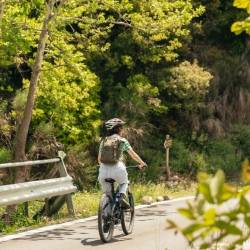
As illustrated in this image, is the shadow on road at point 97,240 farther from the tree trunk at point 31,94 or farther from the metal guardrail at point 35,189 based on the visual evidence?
the tree trunk at point 31,94

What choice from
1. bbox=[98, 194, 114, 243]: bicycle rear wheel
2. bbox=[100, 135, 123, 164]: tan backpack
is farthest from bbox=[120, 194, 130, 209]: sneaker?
bbox=[100, 135, 123, 164]: tan backpack

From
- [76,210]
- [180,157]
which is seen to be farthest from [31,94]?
[180,157]

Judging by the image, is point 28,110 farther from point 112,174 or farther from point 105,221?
point 105,221

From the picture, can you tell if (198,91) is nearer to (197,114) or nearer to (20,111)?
(197,114)

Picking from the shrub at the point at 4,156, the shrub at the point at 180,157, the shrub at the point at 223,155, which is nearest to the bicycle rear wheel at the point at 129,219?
the shrub at the point at 4,156

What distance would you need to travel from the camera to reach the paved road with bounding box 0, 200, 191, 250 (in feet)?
29.9

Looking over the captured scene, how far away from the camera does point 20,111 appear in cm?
1900

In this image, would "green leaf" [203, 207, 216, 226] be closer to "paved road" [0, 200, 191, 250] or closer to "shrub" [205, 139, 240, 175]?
"paved road" [0, 200, 191, 250]

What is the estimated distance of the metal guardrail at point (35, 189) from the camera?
10.0 meters

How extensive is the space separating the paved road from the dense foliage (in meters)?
4.58

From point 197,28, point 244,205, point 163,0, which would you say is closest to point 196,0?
point 197,28

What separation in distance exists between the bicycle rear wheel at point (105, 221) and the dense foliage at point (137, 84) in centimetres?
537

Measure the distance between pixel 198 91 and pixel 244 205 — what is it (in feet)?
73.3

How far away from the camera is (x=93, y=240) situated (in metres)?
9.67
